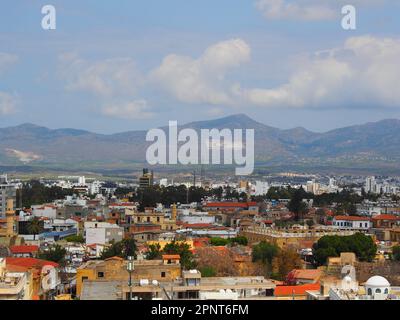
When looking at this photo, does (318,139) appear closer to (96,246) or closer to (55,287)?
(96,246)

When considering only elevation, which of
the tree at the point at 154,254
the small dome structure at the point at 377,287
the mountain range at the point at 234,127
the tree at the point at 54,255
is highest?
the mountain range at the point at 234,127

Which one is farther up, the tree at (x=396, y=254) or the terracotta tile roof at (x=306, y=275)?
the terracotta tile roof at (x=306, y=275)

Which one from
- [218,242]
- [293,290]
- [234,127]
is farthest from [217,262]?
[234,127]

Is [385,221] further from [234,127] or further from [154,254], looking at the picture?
[234,127]

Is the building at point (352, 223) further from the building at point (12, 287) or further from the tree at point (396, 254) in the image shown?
the building at point (12, 287)

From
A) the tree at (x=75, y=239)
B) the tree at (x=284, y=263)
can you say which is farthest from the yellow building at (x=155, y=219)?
the tree at (x=284, y=263)
